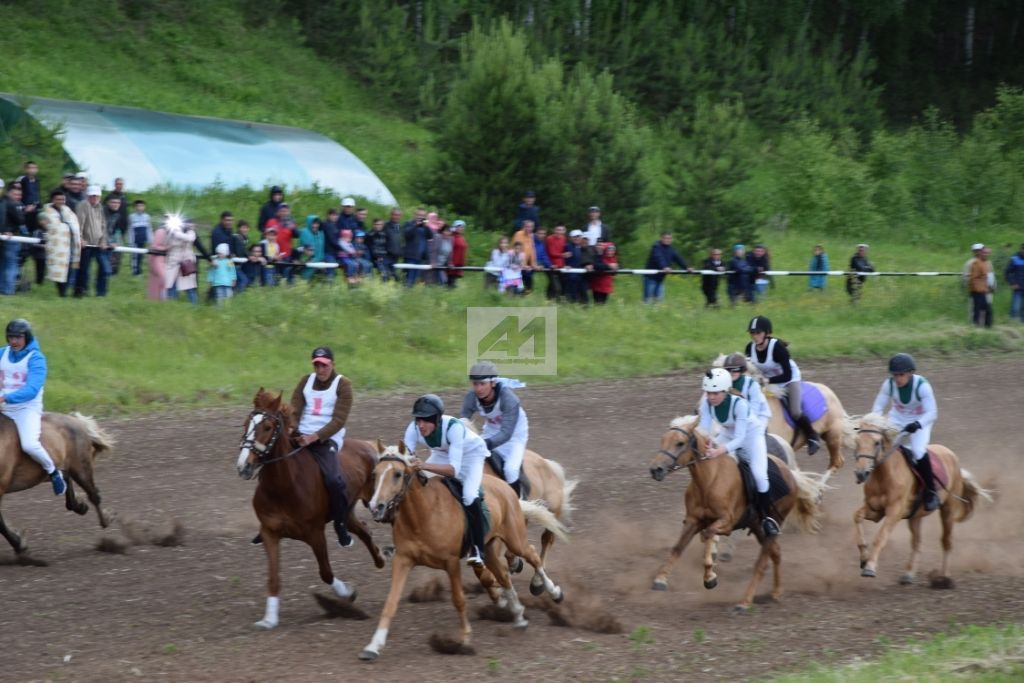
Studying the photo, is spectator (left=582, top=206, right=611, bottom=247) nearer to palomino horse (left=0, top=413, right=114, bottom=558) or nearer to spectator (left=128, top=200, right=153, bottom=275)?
spectator (left=128, top=200, right=153, bottom=275)

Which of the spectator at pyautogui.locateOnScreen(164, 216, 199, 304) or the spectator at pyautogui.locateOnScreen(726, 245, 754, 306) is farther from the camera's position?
the spectator at pyautogui.locateOnScreen(726, 245, 754, 306)

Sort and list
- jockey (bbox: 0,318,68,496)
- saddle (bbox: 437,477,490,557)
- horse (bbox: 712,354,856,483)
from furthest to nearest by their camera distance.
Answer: horse (bbox: 712,354,856,483)
jockey (bbox: 0,318,68,496)
saddle (bbox: 437,477,490,557)

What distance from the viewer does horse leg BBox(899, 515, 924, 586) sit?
12.6m

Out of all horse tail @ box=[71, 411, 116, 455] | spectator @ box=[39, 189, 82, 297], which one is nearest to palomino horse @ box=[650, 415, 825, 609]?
horse tail @ box=[71, 411, 116, 455]

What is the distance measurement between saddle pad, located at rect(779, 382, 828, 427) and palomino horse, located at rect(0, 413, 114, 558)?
738 centimetres

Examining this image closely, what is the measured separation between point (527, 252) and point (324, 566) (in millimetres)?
13668

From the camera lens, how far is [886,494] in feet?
41.8

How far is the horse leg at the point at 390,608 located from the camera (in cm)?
963

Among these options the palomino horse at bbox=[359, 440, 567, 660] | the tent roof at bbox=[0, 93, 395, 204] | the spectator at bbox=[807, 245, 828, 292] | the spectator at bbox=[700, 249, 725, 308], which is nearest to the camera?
the palomino horse at bbox=[359, 440, 567, 660]

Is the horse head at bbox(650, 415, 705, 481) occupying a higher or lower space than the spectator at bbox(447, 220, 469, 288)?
lower

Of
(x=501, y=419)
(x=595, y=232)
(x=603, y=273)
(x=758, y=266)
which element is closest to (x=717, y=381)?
(x=501, y=419)

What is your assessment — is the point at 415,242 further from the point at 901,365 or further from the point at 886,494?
the point at 886,494

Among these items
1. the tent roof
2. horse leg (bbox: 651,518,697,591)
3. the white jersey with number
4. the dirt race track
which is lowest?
the dirt race track

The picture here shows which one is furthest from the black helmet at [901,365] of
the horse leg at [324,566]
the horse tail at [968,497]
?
the horse leg at [324,566]
